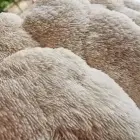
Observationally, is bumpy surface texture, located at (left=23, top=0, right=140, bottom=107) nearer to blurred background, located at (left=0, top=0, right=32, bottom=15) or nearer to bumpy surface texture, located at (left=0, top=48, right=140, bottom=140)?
bumpy surface texture, located at (left=0, top=48, right=140, bottom=140)

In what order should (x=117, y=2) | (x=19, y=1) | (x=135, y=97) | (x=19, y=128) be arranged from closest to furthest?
1. (x=19, y=128)
2. (x=135, y=97)
3. (x=117, y=2)
4. (x=19, y=1)

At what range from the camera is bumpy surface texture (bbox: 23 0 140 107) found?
0.45 m

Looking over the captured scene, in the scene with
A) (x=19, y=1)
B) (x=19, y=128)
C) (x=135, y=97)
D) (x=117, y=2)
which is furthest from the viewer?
(x=19, y=1)

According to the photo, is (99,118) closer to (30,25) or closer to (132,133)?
(132,133)

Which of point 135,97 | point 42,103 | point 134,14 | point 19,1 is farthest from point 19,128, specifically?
point 19,1

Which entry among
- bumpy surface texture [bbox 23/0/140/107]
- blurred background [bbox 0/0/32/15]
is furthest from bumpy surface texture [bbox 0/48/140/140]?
blurred background [bbox 0/0/32/15]

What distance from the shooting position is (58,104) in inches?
13.7

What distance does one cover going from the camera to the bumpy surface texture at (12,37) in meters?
0.46

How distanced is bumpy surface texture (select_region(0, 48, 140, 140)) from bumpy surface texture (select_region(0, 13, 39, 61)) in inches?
2.7

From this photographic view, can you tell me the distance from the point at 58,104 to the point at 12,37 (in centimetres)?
16

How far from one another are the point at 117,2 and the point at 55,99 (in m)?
0.29

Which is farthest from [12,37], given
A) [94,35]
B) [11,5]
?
[11,5]

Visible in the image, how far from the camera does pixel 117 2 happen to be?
58cm

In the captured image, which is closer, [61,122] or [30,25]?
[61,122]
